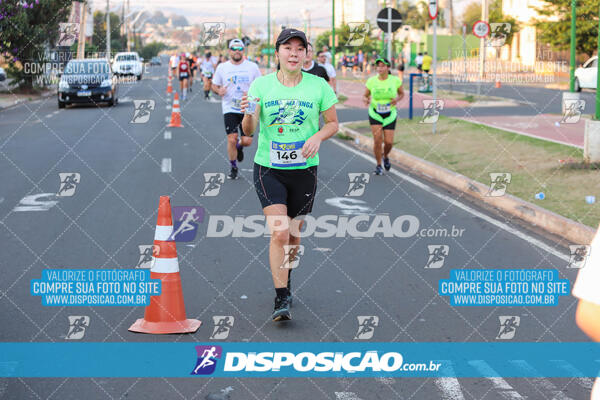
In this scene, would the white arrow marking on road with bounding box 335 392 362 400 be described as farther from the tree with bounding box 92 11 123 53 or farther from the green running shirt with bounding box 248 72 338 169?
the tree with bounding box 92 11 123 53

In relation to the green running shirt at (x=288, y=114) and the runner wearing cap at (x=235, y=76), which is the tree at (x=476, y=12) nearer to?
the runner wearing cap at (x=235, y=76)

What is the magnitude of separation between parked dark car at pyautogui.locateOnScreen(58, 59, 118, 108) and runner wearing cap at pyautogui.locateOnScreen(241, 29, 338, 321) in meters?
24.2

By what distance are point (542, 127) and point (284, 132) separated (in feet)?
51.0

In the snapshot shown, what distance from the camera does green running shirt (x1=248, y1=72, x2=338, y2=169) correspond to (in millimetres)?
6184

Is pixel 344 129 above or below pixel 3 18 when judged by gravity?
below

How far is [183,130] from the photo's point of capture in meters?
21.2

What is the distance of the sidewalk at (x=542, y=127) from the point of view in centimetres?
1762

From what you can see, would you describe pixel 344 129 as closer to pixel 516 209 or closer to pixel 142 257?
pixel 516 209

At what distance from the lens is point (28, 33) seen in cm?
3528

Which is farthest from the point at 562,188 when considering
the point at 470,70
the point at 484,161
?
the point at 470,70

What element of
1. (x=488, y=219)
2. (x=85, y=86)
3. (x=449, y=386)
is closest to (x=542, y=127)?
(x=488, y=219)

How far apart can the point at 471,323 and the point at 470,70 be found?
54.2m

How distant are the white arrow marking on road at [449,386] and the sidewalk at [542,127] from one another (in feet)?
35.7

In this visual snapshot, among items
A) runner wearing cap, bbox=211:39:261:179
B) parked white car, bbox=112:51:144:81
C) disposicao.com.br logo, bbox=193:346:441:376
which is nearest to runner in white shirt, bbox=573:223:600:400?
disposicao.com.br logo, bbox=193:346:441:376
